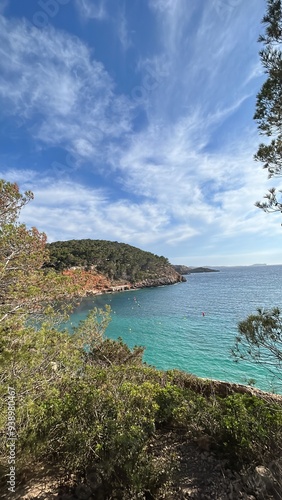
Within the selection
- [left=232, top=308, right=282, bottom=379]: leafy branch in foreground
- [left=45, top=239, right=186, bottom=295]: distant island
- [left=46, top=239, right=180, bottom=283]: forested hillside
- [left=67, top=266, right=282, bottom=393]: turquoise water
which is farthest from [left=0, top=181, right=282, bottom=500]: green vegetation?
[left=46, top=239, right=180, bottom=283]: forested hillside

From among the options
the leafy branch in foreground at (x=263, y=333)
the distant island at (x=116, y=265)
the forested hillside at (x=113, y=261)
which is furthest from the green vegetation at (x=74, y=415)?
the forested hillside at (x=113, y=261)

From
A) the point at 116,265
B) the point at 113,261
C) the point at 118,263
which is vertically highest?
the point at 113,261

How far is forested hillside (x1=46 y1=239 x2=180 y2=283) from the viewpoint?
225 ft

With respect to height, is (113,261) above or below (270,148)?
above

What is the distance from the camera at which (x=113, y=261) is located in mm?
82062

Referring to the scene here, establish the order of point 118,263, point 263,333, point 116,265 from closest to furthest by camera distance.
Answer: point 263,333
point 116,265
point 118,263

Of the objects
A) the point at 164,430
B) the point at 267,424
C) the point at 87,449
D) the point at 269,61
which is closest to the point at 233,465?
the point at 267,424

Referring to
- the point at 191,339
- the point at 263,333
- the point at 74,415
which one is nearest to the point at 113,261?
the point at 191,339

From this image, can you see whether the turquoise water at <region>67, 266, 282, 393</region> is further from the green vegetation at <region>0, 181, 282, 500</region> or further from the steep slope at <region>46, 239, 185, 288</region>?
the steep slope at <region>46, 239, 185, 288</region>

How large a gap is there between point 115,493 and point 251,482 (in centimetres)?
180

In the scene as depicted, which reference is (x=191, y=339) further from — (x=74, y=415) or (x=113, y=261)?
(x=113, y=261)

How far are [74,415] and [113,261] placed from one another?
78373 millimetres

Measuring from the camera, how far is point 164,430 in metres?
5.20

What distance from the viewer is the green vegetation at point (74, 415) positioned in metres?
3.30
